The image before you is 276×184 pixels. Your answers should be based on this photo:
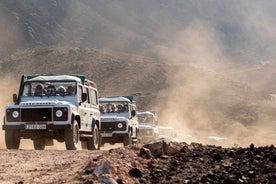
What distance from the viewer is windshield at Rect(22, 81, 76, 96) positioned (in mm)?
16344

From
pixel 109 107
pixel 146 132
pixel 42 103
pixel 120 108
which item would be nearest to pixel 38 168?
pixel 42 103

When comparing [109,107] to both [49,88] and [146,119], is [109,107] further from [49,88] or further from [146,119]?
[146,119]

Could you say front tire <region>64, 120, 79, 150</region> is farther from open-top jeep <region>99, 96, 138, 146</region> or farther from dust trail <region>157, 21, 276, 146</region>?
dust trail <region>157, 21, 276, 146</region>

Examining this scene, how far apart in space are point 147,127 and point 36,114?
1415 centimetres

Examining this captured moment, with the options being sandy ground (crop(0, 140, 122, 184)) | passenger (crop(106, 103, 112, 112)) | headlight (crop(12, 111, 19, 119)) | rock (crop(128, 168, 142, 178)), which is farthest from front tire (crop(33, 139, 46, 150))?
rock (crop(128, 168, 142, 178))

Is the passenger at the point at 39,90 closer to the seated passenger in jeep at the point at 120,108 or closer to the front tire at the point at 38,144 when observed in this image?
the front tire at the point at 38,144

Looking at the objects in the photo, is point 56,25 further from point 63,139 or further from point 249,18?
point 63,139

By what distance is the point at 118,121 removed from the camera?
67.6 feet

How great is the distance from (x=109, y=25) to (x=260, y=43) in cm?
3701

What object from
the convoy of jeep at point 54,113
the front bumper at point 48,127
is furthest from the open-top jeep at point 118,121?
the front bumper at point 48,127

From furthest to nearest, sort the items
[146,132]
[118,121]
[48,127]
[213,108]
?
[213,108]
[146,132]
[118,121]
[48,127]

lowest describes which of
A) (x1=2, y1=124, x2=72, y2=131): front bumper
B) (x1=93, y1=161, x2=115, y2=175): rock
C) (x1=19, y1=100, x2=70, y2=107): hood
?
(x1=93, y1=161, x2=115, y2=175): rock

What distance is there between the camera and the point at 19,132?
15352 mm

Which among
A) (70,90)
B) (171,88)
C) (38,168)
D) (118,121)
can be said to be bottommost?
(38,168)
